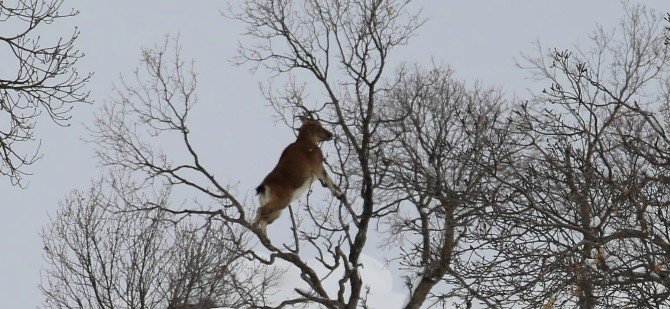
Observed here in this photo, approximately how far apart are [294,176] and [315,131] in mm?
849

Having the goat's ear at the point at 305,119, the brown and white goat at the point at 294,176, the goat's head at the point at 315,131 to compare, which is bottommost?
the brown and white goat at the point at 294,176

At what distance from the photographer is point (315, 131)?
15.2 m

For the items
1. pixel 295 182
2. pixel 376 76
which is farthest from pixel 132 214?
pixel 376 76

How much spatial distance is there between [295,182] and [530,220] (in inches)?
221

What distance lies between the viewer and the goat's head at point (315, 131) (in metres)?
15.2

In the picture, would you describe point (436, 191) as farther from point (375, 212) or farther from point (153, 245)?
point (153, 245)

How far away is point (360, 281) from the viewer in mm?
16812

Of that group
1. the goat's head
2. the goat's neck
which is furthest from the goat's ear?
the goat's neck

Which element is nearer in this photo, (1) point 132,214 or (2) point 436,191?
(2) point 436,191

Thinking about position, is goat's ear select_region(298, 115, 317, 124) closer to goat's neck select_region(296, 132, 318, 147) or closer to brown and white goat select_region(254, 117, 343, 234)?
brown and white goat select_region(254, 117, 343, 234)

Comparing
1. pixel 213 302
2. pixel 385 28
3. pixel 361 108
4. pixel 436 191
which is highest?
pixel 385 28

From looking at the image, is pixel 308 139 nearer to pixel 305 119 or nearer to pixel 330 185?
pixel 305 119

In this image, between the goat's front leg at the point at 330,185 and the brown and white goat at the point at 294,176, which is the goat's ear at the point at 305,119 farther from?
the goat's front leg at the point at 330,185

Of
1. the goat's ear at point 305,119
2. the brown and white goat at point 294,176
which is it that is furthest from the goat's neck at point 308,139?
the goat's ear at point 305,119
